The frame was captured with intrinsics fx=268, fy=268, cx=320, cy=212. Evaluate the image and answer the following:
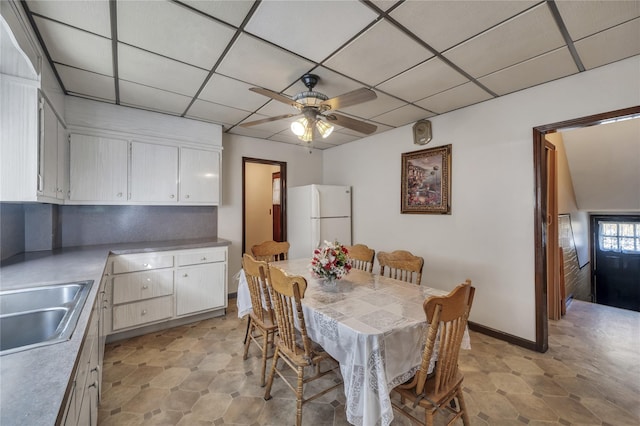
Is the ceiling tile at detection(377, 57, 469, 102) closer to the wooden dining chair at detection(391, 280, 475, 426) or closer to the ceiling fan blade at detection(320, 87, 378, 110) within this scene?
the ceiling fan blade at detection(320, 87, 378, 110)

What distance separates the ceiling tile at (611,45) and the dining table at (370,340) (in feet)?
6.87

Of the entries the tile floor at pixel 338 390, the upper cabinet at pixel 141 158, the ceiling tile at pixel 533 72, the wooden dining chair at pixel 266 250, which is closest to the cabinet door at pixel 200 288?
the tile floor at pixel 338 390

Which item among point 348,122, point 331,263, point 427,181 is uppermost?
point 348,122

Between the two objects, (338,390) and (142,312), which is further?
(142,312)

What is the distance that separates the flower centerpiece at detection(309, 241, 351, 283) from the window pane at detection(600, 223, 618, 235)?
607 centimetres

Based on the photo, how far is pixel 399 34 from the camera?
1761 mm

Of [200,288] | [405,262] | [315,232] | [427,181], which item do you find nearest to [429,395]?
[405,262]

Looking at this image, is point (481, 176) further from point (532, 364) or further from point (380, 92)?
point (532, 364)

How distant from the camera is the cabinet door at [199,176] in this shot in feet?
11.1

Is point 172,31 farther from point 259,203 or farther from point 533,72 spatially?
point 259,203

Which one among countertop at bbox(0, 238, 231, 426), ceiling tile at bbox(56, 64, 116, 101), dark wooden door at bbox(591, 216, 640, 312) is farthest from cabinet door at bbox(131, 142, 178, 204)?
dark wooden door at bbox(591, 216, 640, 312)

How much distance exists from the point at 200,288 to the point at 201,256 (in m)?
0.38

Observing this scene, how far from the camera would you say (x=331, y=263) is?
1964mm

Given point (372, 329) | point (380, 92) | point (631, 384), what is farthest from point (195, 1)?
point (631, 384)
